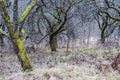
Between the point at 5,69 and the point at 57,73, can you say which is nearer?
the point at 57,73

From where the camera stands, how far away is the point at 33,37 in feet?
79.9

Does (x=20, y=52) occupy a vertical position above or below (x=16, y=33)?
below

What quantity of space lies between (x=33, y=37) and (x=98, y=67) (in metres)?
14.6

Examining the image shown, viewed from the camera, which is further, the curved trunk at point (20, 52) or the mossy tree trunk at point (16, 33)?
the curved trunk at point (20, 52)

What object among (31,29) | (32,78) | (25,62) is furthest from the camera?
(31,29)

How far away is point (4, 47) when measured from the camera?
25.3 m

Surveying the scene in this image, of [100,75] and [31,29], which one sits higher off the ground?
[31,29]

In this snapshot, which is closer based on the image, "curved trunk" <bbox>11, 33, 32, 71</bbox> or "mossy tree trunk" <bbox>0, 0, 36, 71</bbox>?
"mossy tree trunk" <bbox>0, 0, 36, 71</bbox>

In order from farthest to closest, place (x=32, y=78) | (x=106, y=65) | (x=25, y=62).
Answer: (x=25, y=62) → (x=106, y=65) → (x=32, y=78)

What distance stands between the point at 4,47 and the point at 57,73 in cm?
1675

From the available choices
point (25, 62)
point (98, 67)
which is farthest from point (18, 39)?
point (98, 67)

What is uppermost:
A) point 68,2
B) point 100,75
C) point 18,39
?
point 68,2

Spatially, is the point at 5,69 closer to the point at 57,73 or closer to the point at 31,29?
the point at 57,73

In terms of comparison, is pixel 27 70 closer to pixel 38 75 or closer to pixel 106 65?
pixel 38 75
